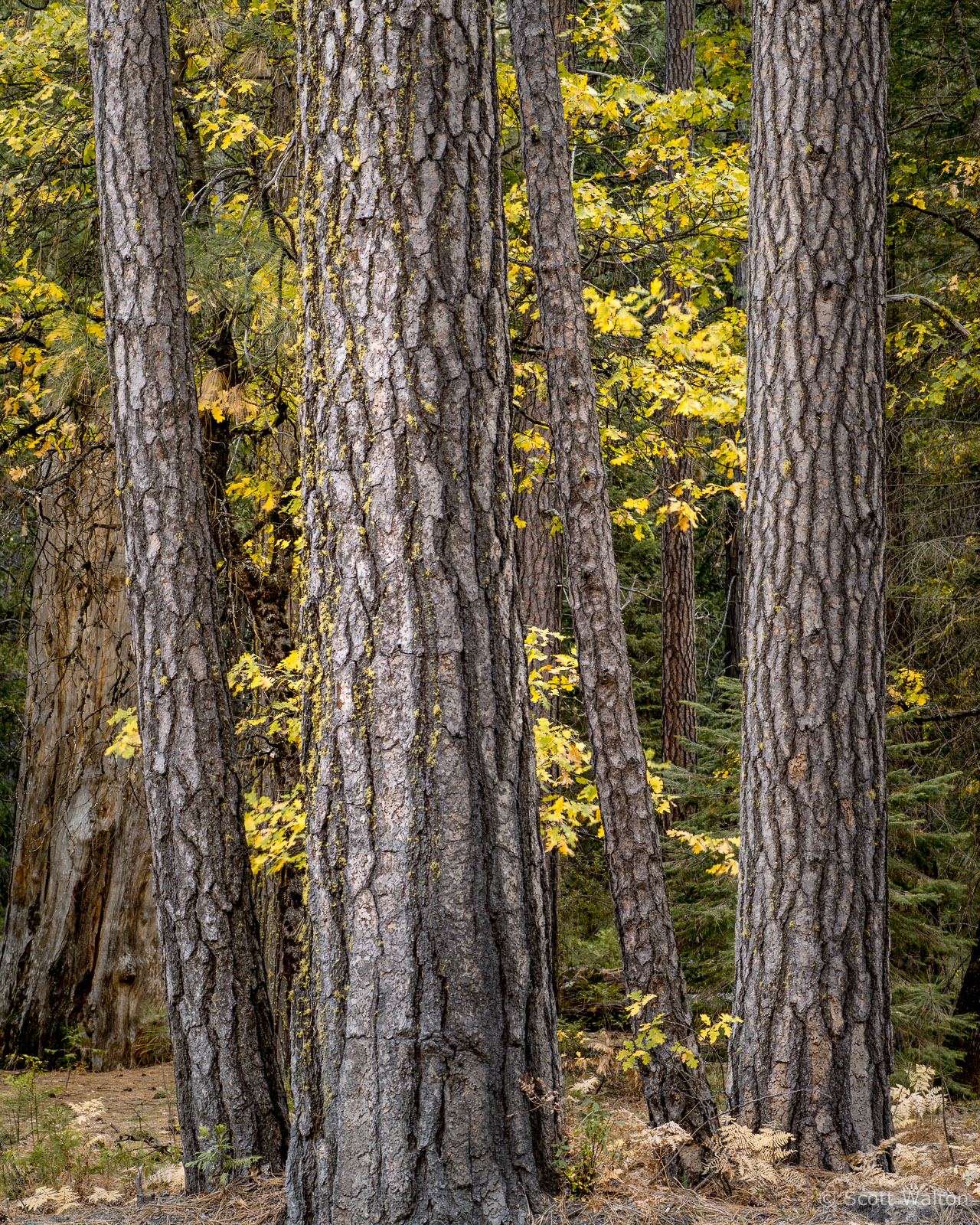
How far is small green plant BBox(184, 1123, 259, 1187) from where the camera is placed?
345 cm

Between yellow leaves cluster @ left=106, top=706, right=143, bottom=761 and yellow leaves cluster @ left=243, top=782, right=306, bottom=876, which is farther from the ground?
yellow leaves cluster @ left=106, top=706, right=143, bottom=761

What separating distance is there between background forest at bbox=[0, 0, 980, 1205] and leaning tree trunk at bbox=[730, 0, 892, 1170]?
1.04 meters

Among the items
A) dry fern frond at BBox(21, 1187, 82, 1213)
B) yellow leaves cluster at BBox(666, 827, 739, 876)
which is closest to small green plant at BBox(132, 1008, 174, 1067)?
yellow leaves cluster at BBox(666, 827, 739, 876)

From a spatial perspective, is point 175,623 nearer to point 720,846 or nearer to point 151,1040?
point 720,846

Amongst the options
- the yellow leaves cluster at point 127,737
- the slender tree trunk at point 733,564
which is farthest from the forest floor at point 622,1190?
the slender tree trunk at point 733,564

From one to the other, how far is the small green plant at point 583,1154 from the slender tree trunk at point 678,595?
9.11 metres

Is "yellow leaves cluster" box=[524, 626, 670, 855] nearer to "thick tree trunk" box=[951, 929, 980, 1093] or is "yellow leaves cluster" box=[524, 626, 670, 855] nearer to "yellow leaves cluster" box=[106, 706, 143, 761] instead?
"yellow leaves cluster" box=[106, 706, 143, 761]

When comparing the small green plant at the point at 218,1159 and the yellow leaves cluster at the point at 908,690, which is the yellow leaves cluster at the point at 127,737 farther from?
the yellow leaves cluster at the point at 908,690

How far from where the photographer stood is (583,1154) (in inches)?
113

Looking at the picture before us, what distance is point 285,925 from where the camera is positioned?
6.14 meters

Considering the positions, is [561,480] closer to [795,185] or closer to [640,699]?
[795,185]

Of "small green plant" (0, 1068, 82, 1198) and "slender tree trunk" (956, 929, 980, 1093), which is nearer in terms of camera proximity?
"small green plant" (0, 1068, 82, 1198)

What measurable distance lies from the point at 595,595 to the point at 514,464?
87.0 inches

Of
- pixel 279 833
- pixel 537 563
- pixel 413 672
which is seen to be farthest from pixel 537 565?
pixel 413 672
